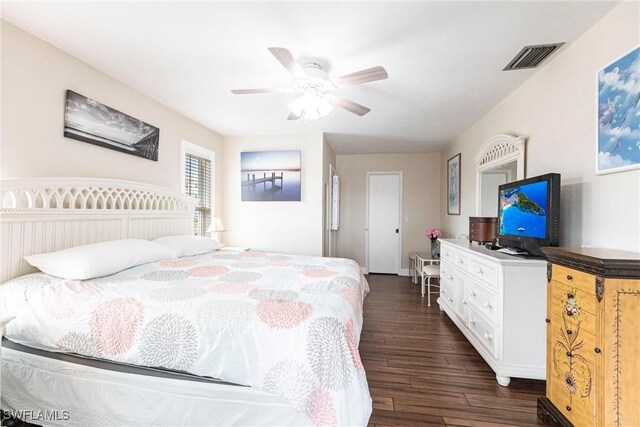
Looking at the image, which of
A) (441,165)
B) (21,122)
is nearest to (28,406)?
(21,122)

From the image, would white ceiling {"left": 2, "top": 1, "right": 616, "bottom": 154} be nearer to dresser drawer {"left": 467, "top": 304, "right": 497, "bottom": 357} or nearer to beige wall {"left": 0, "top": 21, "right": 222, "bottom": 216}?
beige wall {"left": 0, "top": 21, "right": 222, "bottom": 216}

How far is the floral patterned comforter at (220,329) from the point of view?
1246mm

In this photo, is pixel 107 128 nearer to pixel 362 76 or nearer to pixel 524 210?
pixel 362 76

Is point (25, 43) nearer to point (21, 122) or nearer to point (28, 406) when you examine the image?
point (21, 122)

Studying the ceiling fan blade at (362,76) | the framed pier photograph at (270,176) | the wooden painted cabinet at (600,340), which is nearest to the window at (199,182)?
the framed pier photograph at (270,176)

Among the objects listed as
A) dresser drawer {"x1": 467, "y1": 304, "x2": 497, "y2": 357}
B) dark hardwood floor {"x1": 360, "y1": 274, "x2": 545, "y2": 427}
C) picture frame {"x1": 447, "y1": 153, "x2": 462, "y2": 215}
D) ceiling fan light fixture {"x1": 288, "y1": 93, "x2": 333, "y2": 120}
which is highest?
ceiling fan light fixture {"x1": 288, "y1": 93, "x2": 333, "y2": 120}

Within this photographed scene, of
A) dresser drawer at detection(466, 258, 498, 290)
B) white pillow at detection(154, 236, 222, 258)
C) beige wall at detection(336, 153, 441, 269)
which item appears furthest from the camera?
beige wall at detection(336, 153, 441, 269)

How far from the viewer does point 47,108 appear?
2051 mm

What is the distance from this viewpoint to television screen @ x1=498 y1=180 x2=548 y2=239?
2.02m

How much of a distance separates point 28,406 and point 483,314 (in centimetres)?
317

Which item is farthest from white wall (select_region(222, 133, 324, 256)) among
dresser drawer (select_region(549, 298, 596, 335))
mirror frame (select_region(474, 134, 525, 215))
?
dresser drawer (select_region(549, 298, 596, 335))

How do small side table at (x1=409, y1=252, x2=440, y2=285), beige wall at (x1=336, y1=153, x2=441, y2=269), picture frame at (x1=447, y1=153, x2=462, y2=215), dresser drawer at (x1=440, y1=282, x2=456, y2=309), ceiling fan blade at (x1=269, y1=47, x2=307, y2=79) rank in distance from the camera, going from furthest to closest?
beige wall at (x1=336, y1=153, x2=441, y2=269)
small side table at (x1=409, y1=252, x2=440, y2=285)
picture frame at (x1=447, y1=153, x2=462, y2=215)
dresser drawer at (x1=440, y1=282, x2=456, y2=309)
ceiling fan blade at (x1=269, y1=47, x2=307, y2=79)

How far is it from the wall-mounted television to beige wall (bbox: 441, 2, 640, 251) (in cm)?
17

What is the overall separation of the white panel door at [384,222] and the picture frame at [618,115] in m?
4.05
